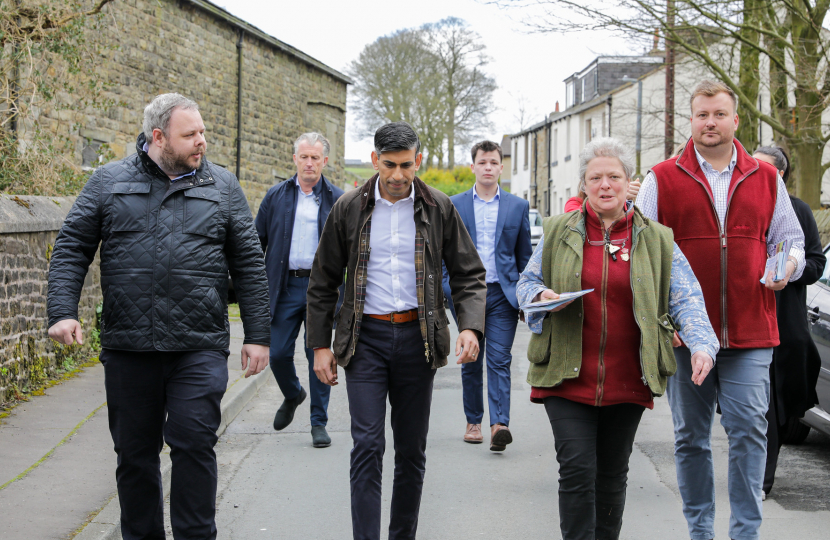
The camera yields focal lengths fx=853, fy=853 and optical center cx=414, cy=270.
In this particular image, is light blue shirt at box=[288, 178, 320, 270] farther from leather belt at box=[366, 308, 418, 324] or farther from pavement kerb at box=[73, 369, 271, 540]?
leather belt at box=[366, 308, 418, 324]

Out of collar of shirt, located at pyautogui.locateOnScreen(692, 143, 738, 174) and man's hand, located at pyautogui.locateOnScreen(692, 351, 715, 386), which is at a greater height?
collar of shirt, located at pyautogui.locateOnScreen(692, 143, 738, 174)

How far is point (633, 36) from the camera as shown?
559 inches

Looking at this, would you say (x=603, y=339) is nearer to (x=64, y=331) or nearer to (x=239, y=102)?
(x=64, y=331)

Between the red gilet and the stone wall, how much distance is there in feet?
18.5

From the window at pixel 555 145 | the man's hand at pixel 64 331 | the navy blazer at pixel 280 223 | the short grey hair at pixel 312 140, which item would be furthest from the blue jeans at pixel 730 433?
the window at pixel 555 145

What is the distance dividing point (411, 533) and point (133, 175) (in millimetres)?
2062

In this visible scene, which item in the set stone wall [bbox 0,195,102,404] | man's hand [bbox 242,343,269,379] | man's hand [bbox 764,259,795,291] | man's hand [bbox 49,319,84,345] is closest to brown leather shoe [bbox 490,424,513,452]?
man's hand [bbox 764,259,795,291]

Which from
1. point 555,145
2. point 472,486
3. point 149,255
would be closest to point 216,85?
point 472,486

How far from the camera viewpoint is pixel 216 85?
66.6ft

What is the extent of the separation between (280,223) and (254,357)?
2.65 metres

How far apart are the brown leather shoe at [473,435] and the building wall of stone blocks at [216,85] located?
332 inches

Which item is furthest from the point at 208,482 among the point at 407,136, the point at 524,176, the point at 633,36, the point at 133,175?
the point at 524,176

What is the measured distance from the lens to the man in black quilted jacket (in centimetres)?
366

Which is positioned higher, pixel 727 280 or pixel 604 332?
pixel 727 280
